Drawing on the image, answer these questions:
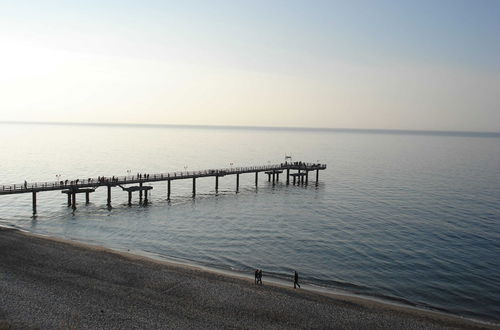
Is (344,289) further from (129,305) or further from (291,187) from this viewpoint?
(291,187)

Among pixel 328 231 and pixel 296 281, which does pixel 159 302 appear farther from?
pixel 328 231

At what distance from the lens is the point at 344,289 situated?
105ft

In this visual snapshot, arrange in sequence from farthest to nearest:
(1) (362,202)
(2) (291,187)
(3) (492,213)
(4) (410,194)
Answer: (2) (291,187)
(4) (410,194)
(1) (362,202)
(3) (492,213)

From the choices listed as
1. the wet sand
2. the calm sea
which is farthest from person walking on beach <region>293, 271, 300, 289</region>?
the calm sea

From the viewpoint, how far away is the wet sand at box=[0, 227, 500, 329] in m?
23.5

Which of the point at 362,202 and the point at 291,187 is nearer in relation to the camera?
the point at 362,202

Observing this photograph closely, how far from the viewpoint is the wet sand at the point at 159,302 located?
23.5m

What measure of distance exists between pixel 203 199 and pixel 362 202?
84.9 ft

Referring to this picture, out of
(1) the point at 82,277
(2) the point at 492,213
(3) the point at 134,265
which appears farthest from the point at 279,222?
(2) the point at 492,213

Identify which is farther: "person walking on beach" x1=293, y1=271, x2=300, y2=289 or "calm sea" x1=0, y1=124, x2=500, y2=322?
"calm sea" x1=0, y1=124, x2=500, y2=322

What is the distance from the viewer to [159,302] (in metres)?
26.1

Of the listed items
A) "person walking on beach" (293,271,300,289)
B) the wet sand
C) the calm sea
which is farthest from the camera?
the calm sea

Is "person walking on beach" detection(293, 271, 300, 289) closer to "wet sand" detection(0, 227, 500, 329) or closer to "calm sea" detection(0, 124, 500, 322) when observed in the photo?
"wet sand" detection(0, 227, 500, 329)

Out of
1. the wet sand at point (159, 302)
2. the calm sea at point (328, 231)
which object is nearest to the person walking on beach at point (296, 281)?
the wet sand at point (159, 302)
